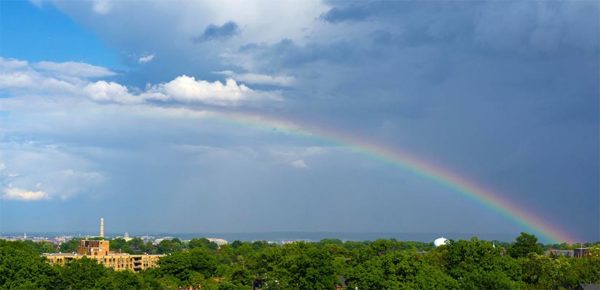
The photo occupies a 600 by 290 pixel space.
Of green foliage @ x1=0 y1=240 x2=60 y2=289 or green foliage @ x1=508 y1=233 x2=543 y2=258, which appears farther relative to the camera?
green foliage @ x1=508 y1=233 x2=543 y2=258

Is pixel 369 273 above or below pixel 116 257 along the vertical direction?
above

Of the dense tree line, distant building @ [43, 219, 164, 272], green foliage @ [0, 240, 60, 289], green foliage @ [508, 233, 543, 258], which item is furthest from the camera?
distant building @ [43, 219, 164, 272]

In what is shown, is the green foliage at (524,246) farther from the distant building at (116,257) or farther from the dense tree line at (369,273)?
A: the distant building at (116,257)

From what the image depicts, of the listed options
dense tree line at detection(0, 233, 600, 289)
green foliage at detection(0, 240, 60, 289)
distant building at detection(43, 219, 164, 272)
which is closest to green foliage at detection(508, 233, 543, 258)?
dense tree line at detection(0, 233, 600, 289)

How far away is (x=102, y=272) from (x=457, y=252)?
106 feet

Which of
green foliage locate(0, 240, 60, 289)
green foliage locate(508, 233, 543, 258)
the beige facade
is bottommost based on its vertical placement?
the beige facade

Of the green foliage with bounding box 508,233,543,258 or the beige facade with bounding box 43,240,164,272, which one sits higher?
the green foliage with bounding box 508,233,543,258

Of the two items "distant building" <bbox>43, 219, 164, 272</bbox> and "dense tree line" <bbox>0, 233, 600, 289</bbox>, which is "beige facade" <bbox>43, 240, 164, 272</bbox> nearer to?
"distant building" <bbox>43, 219, 164, 272</bbox>

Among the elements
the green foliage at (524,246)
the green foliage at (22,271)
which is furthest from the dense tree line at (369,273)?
the green foliage at (524,246)

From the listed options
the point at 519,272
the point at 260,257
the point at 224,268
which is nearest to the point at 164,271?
the point at 224,268

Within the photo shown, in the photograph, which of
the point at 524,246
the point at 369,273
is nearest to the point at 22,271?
the point at 369,273

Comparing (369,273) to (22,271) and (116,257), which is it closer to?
(22,271)

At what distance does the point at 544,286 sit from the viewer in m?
65.8

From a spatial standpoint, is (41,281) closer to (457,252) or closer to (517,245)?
(457,252)
